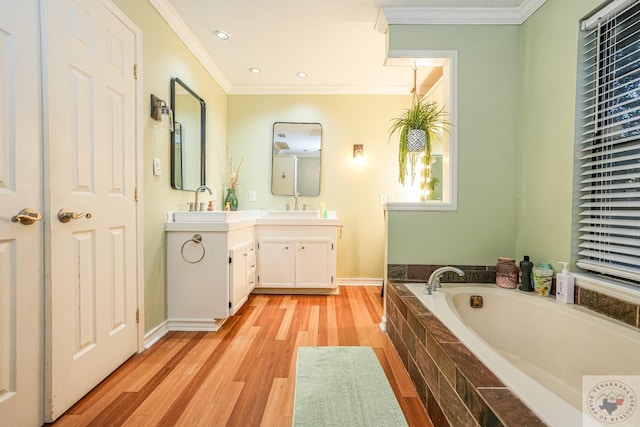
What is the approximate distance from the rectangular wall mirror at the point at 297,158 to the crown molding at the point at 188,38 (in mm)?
831

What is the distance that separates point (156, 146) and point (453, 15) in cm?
235

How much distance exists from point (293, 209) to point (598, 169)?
2.78 meters

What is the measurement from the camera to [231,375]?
172 cm

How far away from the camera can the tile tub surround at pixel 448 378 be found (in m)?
0.86

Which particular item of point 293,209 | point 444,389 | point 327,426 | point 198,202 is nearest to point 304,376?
point 327,426

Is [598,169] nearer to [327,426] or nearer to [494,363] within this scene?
[494,363]

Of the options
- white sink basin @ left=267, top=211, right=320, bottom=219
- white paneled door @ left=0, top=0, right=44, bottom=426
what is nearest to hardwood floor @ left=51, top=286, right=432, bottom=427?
white paneled door @ left=0, top=0, right=44, bottom=426

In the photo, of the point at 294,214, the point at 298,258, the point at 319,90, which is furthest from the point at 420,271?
the point at 319,90

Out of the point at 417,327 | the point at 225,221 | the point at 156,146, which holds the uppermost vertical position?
the point at 156,146

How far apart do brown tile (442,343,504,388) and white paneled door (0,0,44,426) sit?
1.66m

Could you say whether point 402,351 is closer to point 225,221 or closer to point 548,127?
point 225,221

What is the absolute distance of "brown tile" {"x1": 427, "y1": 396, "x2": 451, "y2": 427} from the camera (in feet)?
3.93

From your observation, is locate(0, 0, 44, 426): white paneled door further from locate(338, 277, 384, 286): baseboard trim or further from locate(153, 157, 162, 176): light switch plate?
locate(338, 277, 384, 286): baseboard trim

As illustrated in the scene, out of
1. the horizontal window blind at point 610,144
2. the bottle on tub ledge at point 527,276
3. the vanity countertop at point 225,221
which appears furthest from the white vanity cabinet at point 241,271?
the horizontal window blind at point 610,144
